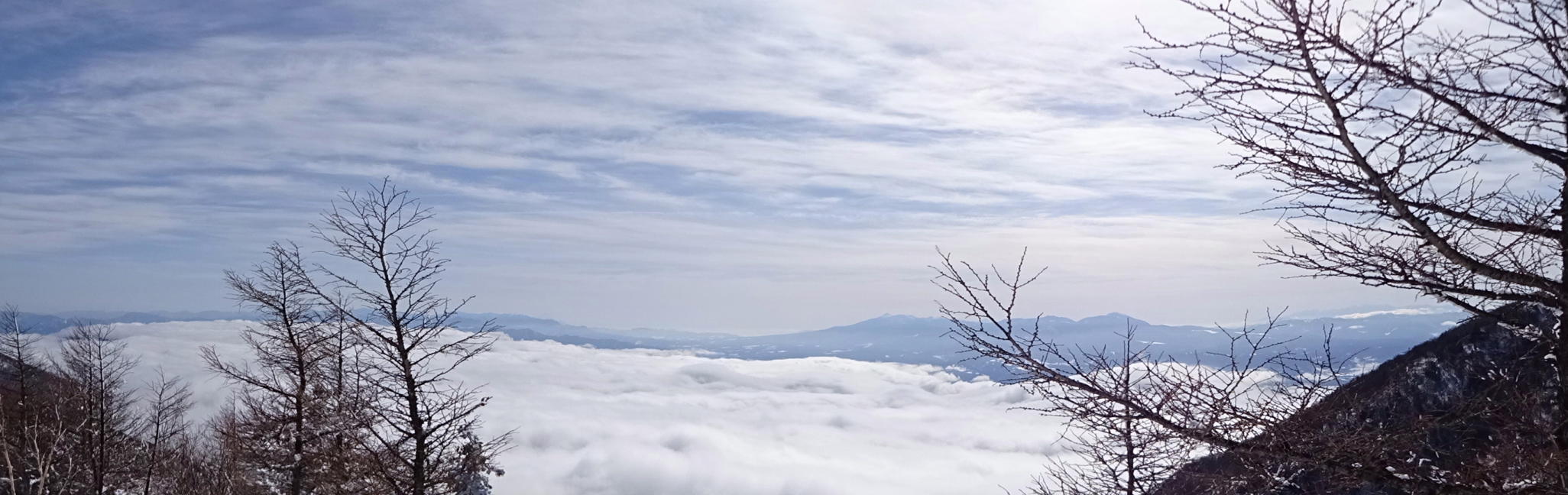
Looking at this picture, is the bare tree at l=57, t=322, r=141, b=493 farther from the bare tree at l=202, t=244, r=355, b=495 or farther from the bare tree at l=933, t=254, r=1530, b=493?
the bare tree at l=933, t=254, r=1530, b=493

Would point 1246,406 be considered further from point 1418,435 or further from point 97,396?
point 97,396

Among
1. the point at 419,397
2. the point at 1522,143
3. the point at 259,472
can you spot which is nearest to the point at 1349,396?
the point at 1522,143

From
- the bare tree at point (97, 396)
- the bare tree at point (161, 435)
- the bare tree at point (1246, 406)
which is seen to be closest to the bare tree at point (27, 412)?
the bare tree at point (97, 396)

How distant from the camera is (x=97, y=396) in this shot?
22.6m

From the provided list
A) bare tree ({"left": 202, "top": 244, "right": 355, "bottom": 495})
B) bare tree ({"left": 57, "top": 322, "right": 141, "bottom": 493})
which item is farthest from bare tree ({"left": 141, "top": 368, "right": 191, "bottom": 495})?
bare tree ({"left": 202, "top": 244, "right": 355, "bottom": 495})

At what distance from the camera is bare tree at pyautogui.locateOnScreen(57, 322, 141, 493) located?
21938 mm

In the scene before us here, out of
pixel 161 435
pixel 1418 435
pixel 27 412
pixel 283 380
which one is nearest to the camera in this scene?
pixel 1418 435

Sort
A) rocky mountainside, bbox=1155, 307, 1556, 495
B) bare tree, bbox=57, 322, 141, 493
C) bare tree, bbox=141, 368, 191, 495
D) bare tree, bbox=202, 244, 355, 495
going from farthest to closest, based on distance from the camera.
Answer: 1. bare tree, bbox=141, 368, 191, 495
2. bare tree, bbox=57, 322, 141, 493
3. bare tree, bbox=202, 244, 355, 495
4. rocky mountainside, bbox=1155, 307, 1556, 495

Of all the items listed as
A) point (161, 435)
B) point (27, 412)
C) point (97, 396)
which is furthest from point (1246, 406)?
point (161, 435)

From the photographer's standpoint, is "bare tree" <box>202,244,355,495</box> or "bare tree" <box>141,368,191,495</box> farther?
"bare tree" <box>141,368,191,495</box>

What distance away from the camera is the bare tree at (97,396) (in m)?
21.9

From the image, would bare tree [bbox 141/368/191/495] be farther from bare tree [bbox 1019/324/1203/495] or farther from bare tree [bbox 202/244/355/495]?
bare tree [bbox 1019/324/1203/495]

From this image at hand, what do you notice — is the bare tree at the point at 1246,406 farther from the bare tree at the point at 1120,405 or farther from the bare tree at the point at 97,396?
the bare tree at the point at 97,396

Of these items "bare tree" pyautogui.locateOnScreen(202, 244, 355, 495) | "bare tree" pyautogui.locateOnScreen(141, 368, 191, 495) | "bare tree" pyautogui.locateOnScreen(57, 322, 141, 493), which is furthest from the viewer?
"bare tree" pyautogui.locateOnScreen(141, 368, 191, 495)
